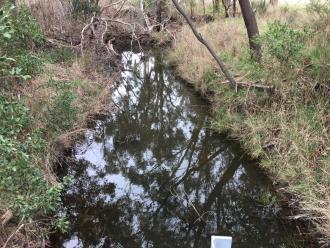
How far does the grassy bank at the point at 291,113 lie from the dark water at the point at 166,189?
1.13 feet

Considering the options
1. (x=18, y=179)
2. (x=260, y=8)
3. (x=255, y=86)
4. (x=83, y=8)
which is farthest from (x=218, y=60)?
(x=260, y=8)

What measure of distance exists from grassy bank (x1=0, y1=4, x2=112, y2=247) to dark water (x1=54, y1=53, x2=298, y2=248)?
478 mm

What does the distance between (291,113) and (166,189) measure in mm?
2434

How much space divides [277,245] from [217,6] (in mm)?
14408

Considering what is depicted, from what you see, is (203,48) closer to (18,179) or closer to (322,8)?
(322,8)

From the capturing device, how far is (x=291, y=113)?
6121 millimetres

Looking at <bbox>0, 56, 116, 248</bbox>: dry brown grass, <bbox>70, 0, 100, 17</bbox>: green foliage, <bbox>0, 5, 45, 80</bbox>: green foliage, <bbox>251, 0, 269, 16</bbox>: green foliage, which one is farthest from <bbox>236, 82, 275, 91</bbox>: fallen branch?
<bbox>251, 0, 269, 16</bbox>: green foliage

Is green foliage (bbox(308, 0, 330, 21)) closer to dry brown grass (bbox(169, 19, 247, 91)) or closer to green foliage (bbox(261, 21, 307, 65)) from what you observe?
green foliage (bbox(261, 21, 307, 65))

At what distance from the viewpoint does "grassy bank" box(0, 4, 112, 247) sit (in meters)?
3.16

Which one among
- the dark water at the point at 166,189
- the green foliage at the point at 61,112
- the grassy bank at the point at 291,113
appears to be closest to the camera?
the dark water at the point at 166,189

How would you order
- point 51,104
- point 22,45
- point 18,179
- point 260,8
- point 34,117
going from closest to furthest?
point 18,179 → point 34,117 → point 51,104 → point 22,45 → point 260,8

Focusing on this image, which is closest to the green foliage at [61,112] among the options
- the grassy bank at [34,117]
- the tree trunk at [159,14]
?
the grassy bank at [34,117]

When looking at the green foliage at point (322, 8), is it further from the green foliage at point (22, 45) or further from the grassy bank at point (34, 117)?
the green foliage at point (22, 45)

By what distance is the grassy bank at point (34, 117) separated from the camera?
3164mm
